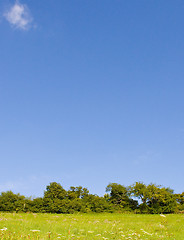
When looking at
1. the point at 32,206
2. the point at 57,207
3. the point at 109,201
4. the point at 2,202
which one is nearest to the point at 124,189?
the point at 109,201

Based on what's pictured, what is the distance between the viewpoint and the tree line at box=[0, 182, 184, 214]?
4194 centimetres

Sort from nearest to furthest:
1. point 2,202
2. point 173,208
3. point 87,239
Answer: point 87,239 < point 2,202 < point 173,208

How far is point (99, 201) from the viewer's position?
142 feet

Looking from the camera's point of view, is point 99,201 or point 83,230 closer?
point 83,230

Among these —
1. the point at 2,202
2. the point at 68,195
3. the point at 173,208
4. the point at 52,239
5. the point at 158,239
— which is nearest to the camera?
the point at 52,239

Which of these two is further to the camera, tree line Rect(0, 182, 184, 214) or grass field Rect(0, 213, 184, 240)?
tree line Rect(0, 182, 184, 214)

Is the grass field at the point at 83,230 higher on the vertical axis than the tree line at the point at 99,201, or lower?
lower

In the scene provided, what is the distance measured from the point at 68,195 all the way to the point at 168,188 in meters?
20.9

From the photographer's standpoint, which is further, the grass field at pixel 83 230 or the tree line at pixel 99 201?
the tree line at pixel 99 201

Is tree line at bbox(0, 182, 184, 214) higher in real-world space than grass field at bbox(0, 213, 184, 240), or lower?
higher

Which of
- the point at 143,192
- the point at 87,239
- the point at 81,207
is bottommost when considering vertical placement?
the point at 87,239

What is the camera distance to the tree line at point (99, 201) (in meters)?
41.9

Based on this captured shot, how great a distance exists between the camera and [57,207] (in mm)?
42812

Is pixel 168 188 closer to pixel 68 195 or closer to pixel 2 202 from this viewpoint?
pixel 68 195
